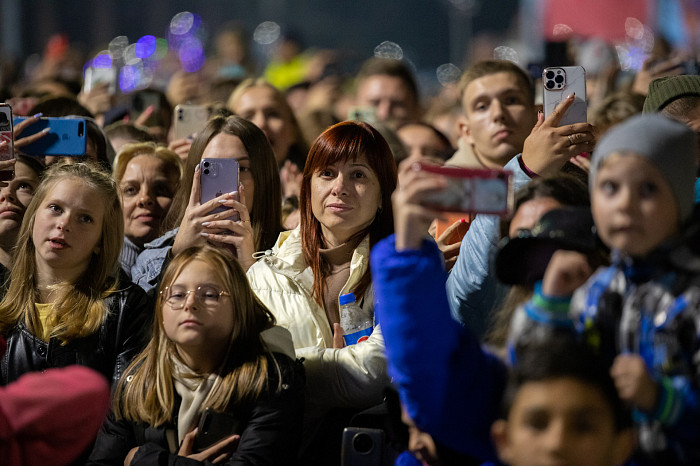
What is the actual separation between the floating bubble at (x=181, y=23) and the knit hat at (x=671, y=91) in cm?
1175

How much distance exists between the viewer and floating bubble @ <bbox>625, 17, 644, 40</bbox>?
10609 millimetres

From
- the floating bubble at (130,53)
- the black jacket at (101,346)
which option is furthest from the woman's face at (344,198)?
the floating bubble at (130,53)

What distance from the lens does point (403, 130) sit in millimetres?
6070

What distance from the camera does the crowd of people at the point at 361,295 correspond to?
2.12 metres

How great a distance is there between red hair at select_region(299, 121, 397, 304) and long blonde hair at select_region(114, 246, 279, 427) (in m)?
0.49

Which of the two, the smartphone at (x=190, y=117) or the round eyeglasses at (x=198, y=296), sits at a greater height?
the smartphone at (x=190, y=117)

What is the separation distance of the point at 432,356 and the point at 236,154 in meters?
2.25

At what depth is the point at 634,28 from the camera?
35.4 ft

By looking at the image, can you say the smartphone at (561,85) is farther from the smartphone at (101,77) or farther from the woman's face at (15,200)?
the smartphone at (101,77)

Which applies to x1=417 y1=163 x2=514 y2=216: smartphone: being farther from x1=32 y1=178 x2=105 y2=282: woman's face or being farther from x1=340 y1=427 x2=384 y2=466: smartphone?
x1=32 y1=178 x2=105 y2=282: woman's face

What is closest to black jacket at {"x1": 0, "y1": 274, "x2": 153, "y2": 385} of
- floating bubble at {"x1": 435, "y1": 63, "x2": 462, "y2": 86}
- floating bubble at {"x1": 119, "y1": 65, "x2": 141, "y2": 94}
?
floating bubble at {"x1": 119, "y1": 65, "x2": 141, "y2": 94}

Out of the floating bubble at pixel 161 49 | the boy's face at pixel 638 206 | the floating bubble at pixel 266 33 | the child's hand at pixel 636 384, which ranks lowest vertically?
the child's hand at pixel 636 384

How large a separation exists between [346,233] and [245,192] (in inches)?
26.7

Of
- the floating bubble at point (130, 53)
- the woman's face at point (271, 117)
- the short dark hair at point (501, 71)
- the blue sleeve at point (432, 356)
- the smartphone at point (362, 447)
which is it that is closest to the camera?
the blue sleeve at point (432, 356)
